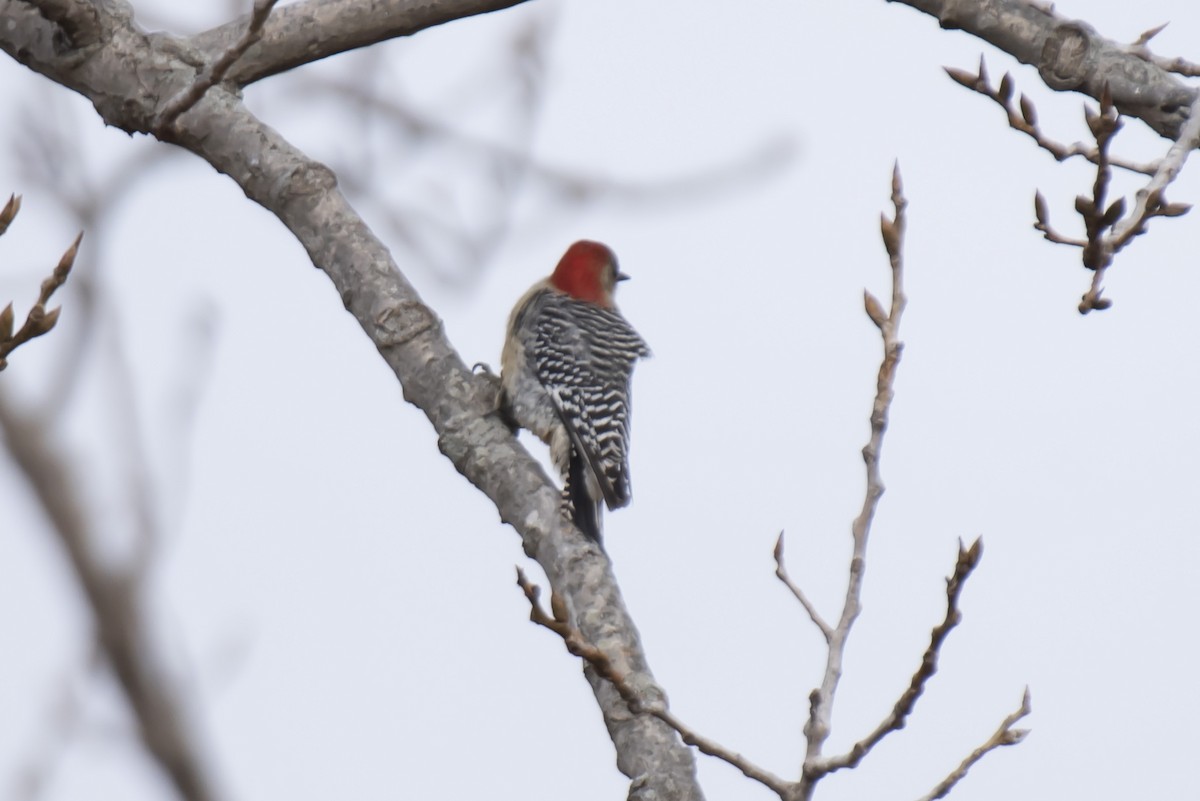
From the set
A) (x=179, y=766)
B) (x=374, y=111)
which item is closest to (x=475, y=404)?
(x=374, y=111)

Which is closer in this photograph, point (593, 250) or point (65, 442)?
point (65, 442)

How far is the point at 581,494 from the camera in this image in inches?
199

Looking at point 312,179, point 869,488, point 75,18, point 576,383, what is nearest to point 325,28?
point 312,179

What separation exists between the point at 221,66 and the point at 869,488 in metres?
1.58

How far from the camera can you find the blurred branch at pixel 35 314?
2.23m

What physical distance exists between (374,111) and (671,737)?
3.82 m

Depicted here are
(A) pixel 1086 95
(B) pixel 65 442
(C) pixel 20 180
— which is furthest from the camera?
(C) pixel 20 180

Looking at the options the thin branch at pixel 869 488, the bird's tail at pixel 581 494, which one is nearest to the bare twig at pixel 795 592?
the thin branch at pixel 869 488

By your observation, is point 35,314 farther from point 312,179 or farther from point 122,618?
point 312,179

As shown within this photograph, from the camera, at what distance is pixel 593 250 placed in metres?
7.21

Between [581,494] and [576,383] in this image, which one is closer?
[581,494]

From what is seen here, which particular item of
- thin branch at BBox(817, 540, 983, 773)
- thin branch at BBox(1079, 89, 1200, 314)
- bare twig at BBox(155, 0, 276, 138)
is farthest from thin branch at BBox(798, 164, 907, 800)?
bare twig at BBox(155, 0, 276, 138)

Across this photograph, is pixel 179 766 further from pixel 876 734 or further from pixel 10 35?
pixel 10 35

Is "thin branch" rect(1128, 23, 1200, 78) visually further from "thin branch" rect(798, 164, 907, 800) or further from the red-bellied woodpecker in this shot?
the red-bellied woodpecker
